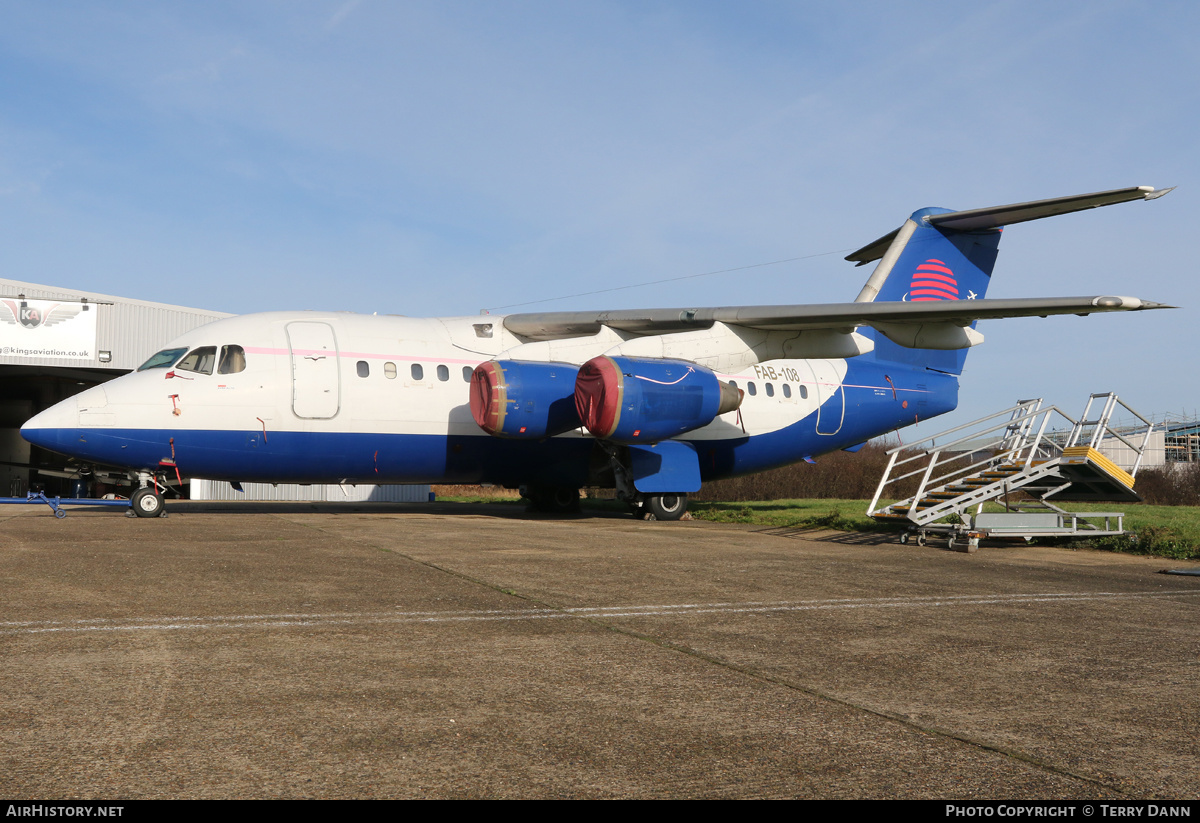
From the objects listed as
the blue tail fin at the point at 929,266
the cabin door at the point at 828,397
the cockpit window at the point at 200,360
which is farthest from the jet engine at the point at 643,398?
the cockpit window at the point at 200,360

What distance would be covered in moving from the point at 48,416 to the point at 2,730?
12542 millimetres

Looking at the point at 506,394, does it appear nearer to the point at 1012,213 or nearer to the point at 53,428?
the point at 53,428

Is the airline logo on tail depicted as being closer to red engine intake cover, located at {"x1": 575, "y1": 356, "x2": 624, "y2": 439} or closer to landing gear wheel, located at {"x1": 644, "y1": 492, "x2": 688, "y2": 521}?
landing gear wheel, located at {"x1": 644, "y1": 492, "x2": 688, "y2": 521}

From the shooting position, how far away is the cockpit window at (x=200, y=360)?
15039mm

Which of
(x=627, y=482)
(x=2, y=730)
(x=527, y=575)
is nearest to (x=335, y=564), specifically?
(x=527, y=575)

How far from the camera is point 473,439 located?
55.8ft

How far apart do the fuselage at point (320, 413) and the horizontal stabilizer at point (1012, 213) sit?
626cm

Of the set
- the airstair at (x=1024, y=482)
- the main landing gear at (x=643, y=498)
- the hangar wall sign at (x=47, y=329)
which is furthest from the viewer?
the hangar wall sign at (x=47, y=329)

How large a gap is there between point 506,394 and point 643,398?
2378mm

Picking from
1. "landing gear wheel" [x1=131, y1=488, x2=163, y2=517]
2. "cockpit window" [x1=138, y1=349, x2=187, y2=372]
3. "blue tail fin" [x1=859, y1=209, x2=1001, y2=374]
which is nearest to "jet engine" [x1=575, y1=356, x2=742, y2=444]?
"blue tail fin" [x1=859, y1=209, x2=1001, y2=374]

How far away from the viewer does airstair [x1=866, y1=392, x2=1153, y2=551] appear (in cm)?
1321

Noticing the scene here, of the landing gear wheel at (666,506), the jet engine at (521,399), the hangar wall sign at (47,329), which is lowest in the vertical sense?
the landing gear wheel at (666,506)

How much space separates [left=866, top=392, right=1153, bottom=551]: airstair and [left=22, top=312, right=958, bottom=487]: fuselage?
563 cm

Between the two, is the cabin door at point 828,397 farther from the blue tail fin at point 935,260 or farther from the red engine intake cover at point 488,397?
the red engine intake cover at point 488,397
